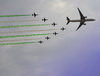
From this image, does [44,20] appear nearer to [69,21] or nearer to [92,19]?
[69,21]

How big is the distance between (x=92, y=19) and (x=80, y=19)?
8641 mm

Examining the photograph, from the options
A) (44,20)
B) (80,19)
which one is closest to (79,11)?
(80,19)

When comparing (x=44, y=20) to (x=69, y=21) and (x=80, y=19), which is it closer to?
(x=69, y=21)

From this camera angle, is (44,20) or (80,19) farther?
(80,19)

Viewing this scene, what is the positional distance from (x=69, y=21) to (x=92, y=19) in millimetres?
16815

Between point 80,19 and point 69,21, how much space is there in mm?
8284

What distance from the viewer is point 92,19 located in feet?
427

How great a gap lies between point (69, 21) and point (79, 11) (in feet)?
33.3

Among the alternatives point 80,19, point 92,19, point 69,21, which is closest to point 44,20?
point 69,21

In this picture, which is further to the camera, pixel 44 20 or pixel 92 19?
pixel 92 19

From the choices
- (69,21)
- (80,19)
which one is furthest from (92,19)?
(69,21)

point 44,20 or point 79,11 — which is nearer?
point 44,20

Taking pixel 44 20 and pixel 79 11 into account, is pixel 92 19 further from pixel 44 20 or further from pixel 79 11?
pixel 44 20

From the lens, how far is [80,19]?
129 m
